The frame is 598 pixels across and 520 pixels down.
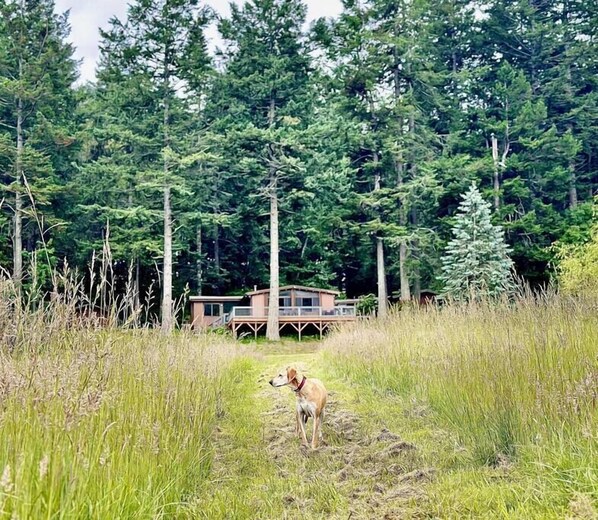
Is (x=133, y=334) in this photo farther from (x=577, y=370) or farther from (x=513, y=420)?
(x=577, y=370)

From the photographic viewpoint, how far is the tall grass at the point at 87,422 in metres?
1.90

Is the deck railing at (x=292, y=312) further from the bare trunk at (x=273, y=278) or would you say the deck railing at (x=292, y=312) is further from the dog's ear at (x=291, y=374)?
the dog's ear at (x=291, y=374)

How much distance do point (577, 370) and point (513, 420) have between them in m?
0.56

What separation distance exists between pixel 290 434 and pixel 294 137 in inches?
768

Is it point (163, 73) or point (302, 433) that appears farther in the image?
point (163, 73)

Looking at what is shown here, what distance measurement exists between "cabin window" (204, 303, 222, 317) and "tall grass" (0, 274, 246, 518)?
82.7 feet

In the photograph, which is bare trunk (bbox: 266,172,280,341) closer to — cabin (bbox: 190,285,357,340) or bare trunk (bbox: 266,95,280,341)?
bare trunk (bbox: 266,95,280,341)

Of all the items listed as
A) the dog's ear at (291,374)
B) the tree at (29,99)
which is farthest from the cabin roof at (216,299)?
the dog's ear at (291,374)

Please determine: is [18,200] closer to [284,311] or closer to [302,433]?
[284,311]

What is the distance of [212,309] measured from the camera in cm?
2911

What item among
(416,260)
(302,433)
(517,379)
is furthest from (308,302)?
(517,379)

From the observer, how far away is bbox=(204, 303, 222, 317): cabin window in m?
29.0

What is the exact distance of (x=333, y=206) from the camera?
3155 cm

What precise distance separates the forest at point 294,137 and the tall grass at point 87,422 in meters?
17.7
